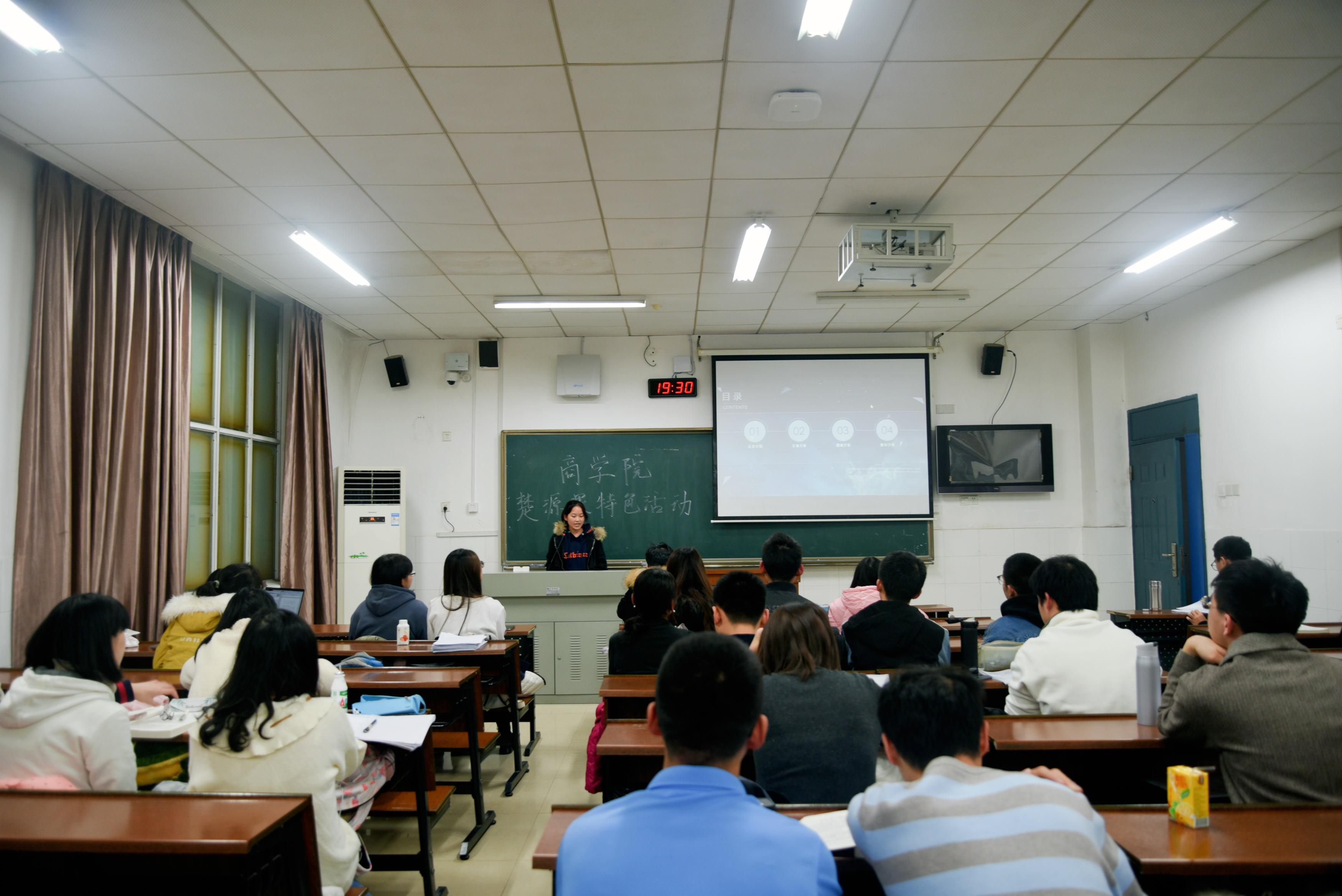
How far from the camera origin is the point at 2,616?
3.54 m

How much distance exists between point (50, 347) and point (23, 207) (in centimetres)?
69

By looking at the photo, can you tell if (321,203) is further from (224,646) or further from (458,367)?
(458,367)

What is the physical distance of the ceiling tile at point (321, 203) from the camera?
4.06 m

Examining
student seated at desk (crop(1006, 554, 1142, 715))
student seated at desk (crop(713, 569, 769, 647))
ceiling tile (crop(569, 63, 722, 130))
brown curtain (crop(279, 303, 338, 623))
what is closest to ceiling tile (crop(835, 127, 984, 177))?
ceiling tile (crop(569, 63, 722, 130))

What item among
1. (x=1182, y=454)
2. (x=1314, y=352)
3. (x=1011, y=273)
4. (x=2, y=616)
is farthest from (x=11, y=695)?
(x=1182, y=454)

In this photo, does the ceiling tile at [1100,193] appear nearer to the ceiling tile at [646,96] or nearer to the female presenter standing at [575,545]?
the ceiling tile at [646,96]

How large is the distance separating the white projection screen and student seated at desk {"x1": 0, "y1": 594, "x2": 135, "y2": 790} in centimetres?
554

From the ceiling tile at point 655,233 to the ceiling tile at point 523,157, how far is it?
664mm

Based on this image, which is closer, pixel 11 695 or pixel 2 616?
pixel 11 695

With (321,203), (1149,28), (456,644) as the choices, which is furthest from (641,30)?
(456,644)

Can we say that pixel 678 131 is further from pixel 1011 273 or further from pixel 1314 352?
pixel 1314 352

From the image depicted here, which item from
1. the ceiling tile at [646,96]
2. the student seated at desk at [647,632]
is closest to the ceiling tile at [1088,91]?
the ceiling tile at [646,96]

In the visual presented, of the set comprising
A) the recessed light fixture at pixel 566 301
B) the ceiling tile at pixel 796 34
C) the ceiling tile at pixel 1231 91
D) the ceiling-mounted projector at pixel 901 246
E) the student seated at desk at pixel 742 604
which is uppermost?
the ceiling tile at pixel 796 34

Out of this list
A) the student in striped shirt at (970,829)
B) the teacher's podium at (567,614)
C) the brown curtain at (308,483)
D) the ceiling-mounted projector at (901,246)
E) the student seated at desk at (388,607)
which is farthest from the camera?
the brown curtain at (308,483)
